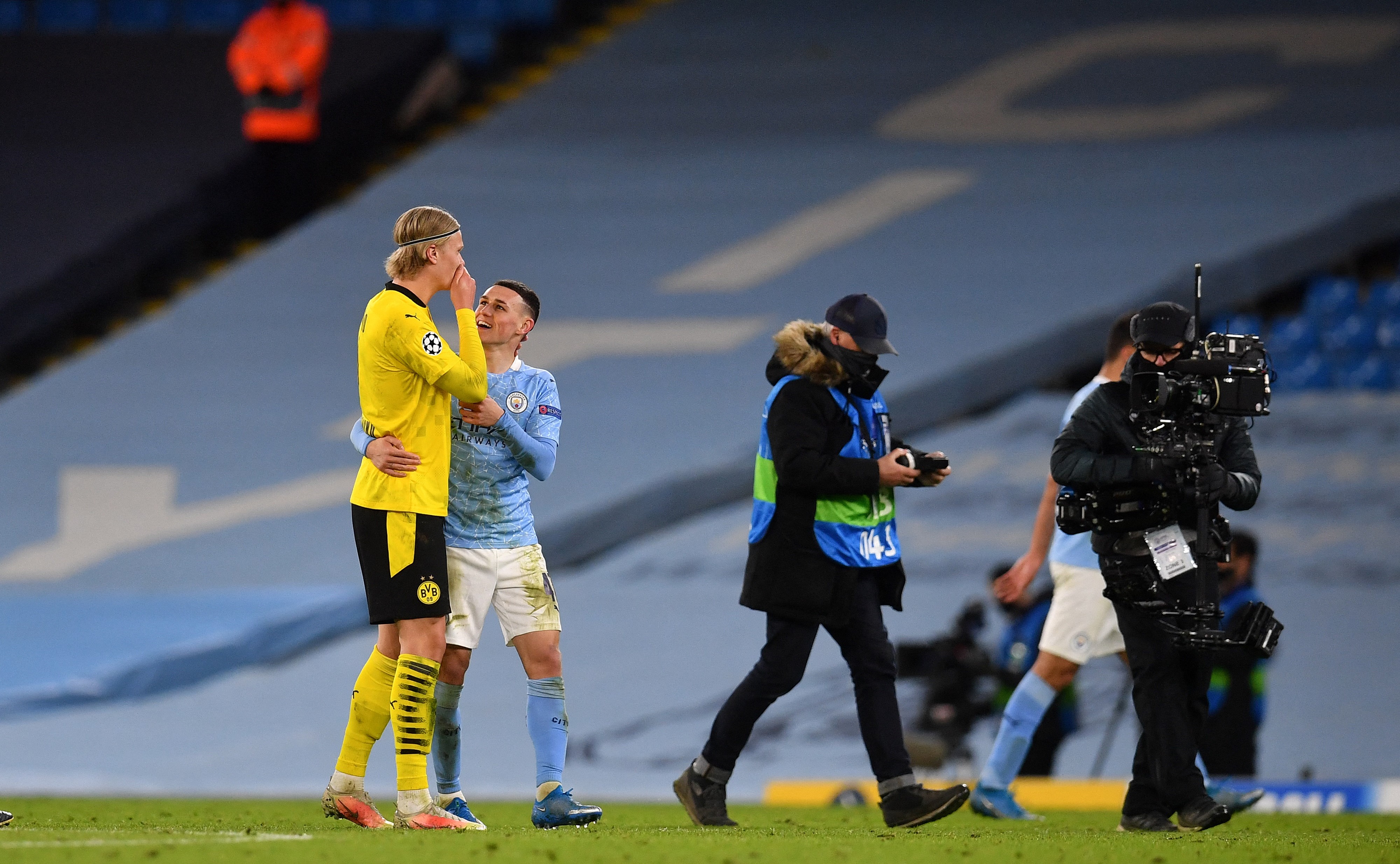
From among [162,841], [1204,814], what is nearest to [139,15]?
[162,841]

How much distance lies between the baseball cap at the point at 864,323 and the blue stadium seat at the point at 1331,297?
7.77 m

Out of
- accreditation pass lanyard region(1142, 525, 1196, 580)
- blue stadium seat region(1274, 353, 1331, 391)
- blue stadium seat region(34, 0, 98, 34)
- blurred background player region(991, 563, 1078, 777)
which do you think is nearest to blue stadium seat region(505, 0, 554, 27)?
blue stadium seat region(34, 0, 98, 34)

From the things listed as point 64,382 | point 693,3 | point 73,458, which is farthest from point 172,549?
point 693,3

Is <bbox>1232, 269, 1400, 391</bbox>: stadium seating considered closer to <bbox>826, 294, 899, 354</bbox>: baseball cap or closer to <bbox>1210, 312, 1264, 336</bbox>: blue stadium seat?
<bbox>1210, 312, 1264, 336</bbox>: blue stadium seat

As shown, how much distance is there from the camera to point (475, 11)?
1712 centimetres

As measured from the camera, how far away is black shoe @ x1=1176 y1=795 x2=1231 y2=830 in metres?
5.88

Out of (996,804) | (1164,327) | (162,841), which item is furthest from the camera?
(996,804)

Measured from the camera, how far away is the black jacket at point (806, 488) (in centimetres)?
608

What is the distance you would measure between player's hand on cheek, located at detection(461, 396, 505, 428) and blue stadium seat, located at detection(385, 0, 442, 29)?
12.3m

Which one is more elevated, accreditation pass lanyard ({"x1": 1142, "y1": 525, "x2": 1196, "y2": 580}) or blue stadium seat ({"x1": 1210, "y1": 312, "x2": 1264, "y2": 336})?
blue stadium seat ({"x1": 1210, "y1": 312, "x2": 1264, "y2": 336})

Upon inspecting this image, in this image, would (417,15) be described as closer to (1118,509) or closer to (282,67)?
(282,67)

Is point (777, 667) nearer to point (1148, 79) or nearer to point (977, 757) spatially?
point (977, 757)

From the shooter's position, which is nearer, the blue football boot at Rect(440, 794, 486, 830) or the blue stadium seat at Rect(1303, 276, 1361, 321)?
the blue football boot at Rect(440, 794, 486, 830)

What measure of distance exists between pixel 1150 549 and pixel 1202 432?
0.43m
